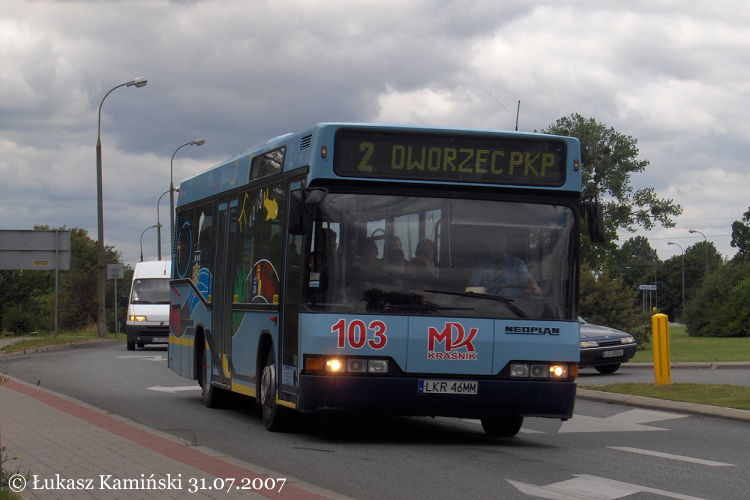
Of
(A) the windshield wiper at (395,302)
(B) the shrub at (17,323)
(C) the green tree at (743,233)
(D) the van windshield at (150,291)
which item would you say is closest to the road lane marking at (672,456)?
(A) the windshield wiper at (395,302)

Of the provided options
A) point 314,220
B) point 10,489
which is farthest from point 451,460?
point 10,489

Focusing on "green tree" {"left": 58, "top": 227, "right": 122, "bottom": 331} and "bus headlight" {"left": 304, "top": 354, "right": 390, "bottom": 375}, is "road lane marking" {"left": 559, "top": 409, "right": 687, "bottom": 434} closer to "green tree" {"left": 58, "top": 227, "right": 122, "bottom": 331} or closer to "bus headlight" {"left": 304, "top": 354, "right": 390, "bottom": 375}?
"bus headlight" {"left": 304, "top": 354, "right": 390, "bottom": 375}

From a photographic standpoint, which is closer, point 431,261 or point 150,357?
point 431,261

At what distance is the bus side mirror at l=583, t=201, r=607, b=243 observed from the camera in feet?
36.3

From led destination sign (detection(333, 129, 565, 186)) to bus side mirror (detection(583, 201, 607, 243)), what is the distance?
0.38m

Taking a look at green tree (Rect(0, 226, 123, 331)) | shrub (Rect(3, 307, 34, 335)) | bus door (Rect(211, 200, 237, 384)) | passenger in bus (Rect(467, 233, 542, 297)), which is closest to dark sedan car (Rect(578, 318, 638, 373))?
bus door (Rect(211, 200, 237, 384))

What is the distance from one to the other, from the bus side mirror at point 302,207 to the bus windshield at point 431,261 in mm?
220

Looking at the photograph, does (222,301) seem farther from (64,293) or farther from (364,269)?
(64,293)

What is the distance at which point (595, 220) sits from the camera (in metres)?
11.1

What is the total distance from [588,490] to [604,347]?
599 inches

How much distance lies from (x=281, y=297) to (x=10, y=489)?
485 centimetres

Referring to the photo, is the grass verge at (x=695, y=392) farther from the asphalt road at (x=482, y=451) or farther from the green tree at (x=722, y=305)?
the green tree at (x=722, y=305)

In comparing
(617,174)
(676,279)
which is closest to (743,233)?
(676,279)

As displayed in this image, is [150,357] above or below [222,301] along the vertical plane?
below
